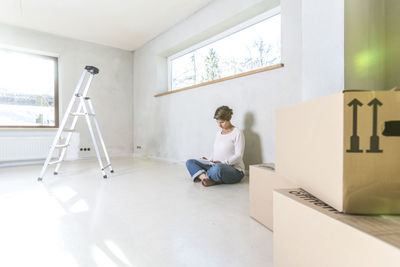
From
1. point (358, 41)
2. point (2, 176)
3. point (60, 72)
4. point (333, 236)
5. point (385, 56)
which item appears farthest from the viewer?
point (60, 72)

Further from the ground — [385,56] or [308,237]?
[385,56]

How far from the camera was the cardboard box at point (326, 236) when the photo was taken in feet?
1.30

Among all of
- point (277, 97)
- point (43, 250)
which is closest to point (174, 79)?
point (277, 97)

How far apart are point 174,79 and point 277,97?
7.50 ft

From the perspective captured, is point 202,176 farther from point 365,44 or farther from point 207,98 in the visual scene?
point 365,44

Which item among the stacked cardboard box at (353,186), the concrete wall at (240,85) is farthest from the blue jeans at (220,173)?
the stacked cardboard box at (353,186)

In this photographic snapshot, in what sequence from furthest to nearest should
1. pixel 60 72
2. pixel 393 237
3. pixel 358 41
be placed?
pixel 60 72 < pixel 358 41 < pixel 393 237

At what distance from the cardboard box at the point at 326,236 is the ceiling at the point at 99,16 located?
2.93 meters

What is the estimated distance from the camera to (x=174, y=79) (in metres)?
4.04

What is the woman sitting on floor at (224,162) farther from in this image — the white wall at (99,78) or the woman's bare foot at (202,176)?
the white wall at (99,78)

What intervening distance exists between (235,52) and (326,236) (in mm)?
2691

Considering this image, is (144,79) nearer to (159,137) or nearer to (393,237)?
(159,137)

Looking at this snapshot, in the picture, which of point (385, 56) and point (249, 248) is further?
point (385, 56)

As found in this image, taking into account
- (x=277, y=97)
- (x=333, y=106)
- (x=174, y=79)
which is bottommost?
(x=333, y=106)
